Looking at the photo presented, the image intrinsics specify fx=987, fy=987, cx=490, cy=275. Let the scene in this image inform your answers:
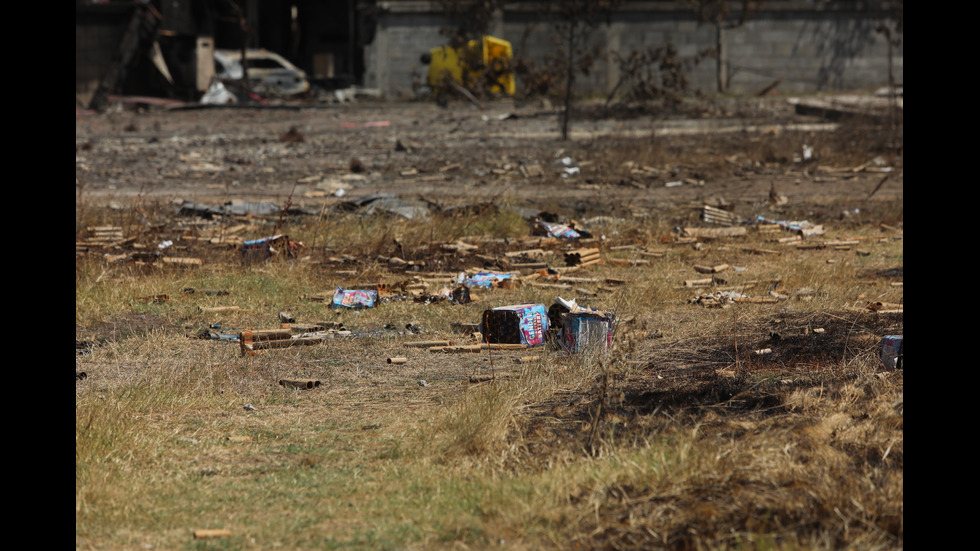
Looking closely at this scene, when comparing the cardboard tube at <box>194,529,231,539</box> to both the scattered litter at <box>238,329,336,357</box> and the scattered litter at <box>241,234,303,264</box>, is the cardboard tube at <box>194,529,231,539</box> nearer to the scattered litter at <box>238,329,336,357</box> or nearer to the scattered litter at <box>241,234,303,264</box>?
the scattered litter at <box>238,329,336,357</box>

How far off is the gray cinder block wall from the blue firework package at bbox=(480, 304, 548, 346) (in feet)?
77.7

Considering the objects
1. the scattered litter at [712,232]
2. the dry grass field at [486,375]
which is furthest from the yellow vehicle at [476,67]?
the scattered litter at [712,232]

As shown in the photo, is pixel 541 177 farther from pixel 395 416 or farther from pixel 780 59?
pixel 780 59

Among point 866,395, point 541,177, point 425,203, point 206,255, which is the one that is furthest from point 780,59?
point 866,395

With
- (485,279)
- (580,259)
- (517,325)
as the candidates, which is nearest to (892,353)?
(517,325)

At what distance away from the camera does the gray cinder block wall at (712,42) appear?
30609 millimetres

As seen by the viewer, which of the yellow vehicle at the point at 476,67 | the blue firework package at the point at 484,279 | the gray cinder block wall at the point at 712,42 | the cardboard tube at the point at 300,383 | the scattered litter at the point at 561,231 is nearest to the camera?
the cardboard tube at the point at 300,383

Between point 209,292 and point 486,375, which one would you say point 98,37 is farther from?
point 486,375

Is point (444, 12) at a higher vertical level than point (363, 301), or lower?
higher

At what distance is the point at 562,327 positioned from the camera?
6449 millimetres

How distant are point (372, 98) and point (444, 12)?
3462 mm

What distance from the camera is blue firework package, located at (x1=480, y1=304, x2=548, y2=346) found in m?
6.66

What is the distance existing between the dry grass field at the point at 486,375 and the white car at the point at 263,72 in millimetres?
15660

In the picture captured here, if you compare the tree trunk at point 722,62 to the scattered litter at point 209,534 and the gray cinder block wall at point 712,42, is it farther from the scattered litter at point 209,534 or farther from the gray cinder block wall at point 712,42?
the scattered litter at point 209,534
